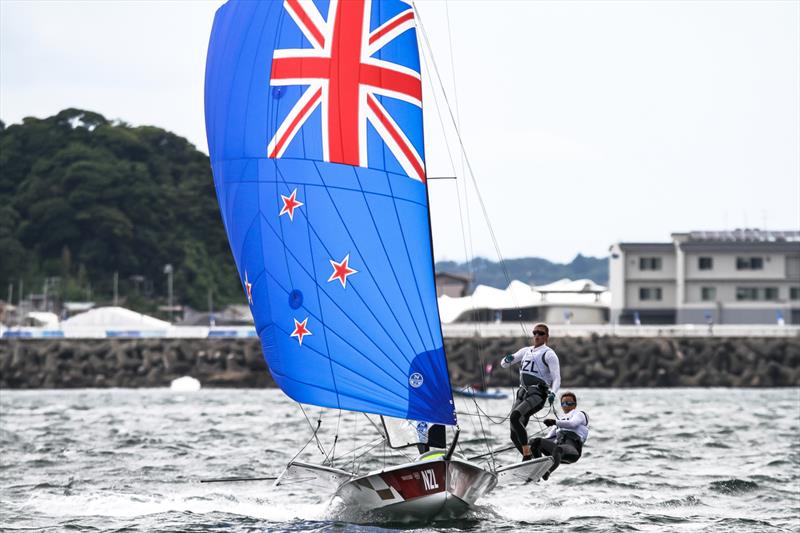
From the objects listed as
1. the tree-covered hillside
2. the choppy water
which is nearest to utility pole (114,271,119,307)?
the tree-covered hillside

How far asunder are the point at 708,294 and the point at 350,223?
69238mm

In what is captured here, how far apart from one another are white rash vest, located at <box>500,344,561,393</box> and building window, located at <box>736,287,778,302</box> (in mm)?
68750

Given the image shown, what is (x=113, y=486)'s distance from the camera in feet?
71.9

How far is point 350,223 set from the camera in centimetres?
1664

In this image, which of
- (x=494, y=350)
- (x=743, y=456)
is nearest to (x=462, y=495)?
(x=743, y=456)

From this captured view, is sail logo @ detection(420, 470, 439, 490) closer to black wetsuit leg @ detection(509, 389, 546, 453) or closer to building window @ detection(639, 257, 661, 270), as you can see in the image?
black wetsuit leg @ detection(509, 389, 546, 453)

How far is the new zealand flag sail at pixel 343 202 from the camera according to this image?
54.1ft

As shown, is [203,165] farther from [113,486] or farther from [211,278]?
[113,486]

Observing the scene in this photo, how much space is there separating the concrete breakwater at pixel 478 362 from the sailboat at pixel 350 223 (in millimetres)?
45063

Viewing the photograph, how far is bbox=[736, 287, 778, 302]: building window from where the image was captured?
271 feet

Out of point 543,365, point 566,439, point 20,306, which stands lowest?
point 566,439

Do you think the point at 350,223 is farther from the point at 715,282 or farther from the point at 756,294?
the point at 756,294

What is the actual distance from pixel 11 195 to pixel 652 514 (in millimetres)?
104543

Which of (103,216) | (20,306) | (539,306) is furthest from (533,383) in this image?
(103,216)
